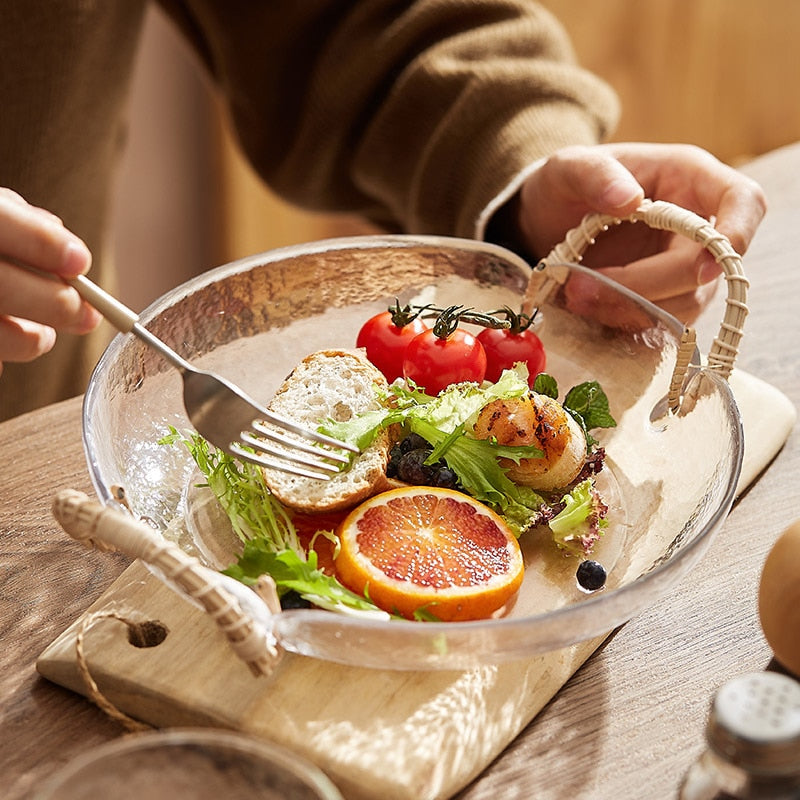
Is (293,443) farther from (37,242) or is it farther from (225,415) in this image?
(37,242)

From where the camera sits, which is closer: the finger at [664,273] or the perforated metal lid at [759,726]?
the perforated metal lid at [759,726]

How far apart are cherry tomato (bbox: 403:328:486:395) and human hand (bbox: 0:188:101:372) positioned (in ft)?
1.20

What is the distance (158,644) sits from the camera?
944mm

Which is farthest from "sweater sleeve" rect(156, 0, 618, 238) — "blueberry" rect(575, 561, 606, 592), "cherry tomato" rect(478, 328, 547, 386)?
"blueberry" rect(575, 561, 606, 592)

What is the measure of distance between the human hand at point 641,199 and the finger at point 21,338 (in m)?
0.67

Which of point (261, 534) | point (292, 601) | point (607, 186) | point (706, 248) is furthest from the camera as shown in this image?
point (607, 186)

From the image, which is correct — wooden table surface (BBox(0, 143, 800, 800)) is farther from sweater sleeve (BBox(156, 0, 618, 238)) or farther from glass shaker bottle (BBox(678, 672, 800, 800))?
sweater sleeve (BBox(156, 0, 618, 238))

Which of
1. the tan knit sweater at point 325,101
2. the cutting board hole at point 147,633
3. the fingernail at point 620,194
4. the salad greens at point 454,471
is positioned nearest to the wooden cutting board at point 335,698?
the cutting board hole at point 147,633

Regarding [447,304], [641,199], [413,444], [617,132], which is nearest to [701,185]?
[641,199]

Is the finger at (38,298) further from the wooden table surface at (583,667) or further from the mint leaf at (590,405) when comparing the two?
the mint leaf at (590,405)

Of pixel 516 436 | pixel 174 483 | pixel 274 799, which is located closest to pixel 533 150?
pixel 516 436

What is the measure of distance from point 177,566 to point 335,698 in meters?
0.19

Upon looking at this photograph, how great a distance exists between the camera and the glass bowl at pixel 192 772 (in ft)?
1.89

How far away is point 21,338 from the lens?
106cm
